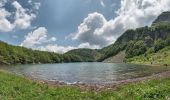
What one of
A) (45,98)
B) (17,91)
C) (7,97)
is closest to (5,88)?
(17,91)

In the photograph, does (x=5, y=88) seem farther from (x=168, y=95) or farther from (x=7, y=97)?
(x=168, y=95)

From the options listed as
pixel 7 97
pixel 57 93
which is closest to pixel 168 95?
pixel 57 93

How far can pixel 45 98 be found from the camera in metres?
28.0

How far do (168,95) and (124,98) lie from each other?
12.5ft

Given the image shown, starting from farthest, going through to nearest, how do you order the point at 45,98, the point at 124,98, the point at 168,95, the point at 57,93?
the point at 57,93 → the point at 45,98 → the point at 124,98 → the point at 168,95

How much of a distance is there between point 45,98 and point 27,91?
208 inches

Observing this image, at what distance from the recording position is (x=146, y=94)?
25203 mm

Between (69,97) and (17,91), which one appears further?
(17,91)

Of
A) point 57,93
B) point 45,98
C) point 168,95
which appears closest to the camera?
point 168,95

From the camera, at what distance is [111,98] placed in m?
26.3

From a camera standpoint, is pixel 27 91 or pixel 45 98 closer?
pixel 45 98

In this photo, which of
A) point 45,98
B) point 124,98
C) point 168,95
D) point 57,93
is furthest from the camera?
point 57,93

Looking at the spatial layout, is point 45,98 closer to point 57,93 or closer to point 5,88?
point 57,93

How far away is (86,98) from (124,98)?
3935 millimetres
